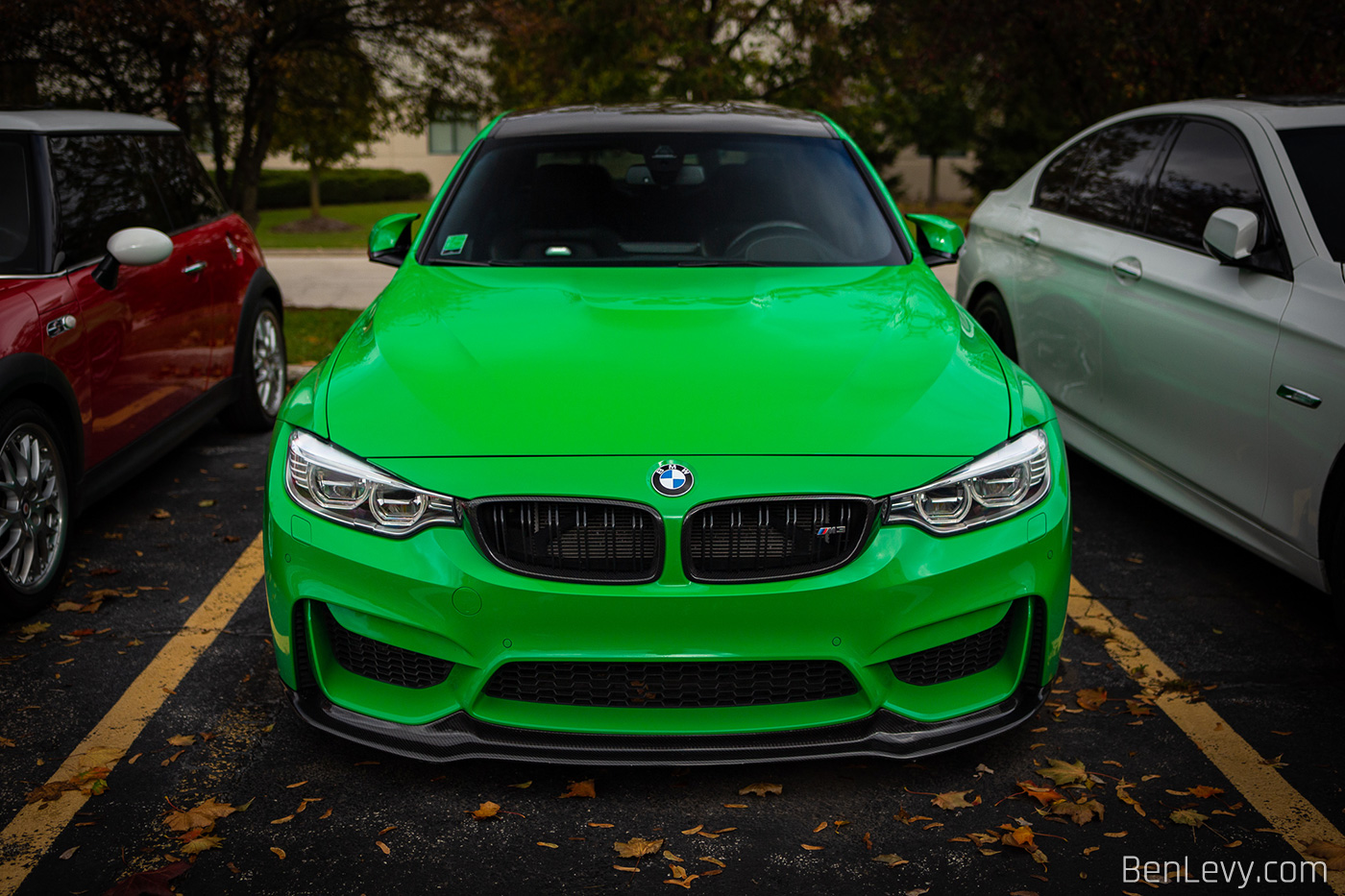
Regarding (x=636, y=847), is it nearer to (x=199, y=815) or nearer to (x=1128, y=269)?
(x=199, y=815)

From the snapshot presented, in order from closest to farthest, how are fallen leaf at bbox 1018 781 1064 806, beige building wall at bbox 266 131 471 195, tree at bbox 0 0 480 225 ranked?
fallen leaf at bbox 1018 781 1064 806 < tree at bbox 0 0 480 225 < beige building wall at bbox 266 131 471 195

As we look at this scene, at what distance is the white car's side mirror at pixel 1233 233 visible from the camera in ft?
13.1

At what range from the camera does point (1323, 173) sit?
418cm

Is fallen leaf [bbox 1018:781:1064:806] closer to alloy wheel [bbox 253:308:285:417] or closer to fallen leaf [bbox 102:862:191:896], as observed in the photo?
fallen leaf [bbox 102:862:191:896]

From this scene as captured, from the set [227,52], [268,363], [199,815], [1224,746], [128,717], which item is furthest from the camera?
[227,52]

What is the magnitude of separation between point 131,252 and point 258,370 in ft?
6.77

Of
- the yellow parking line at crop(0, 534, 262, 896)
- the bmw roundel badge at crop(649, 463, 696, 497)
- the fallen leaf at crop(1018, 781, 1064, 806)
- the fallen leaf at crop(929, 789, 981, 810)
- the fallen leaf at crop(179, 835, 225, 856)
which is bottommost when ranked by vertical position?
the yellow parking line at crop(0, 534, 262, 896)

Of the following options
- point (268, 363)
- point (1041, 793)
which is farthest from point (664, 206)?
point (268, 363)

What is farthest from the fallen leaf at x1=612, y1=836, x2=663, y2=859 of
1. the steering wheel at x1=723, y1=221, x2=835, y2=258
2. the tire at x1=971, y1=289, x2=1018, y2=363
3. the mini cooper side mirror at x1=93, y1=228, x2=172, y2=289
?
the tire at x1=971, y1=289, x2=1018, y2=363

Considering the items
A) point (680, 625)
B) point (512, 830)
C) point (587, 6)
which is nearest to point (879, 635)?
point (680, 625)

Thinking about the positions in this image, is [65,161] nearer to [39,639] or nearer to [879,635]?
[39,639]

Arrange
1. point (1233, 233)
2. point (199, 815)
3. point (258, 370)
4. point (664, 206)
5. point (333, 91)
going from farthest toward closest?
point (333, 91) < point (258, 370) < point (664, 206) < point (1233, 233) < point (199, 815)

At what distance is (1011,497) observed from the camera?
9.40 ft

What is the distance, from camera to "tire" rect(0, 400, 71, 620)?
3.94m
